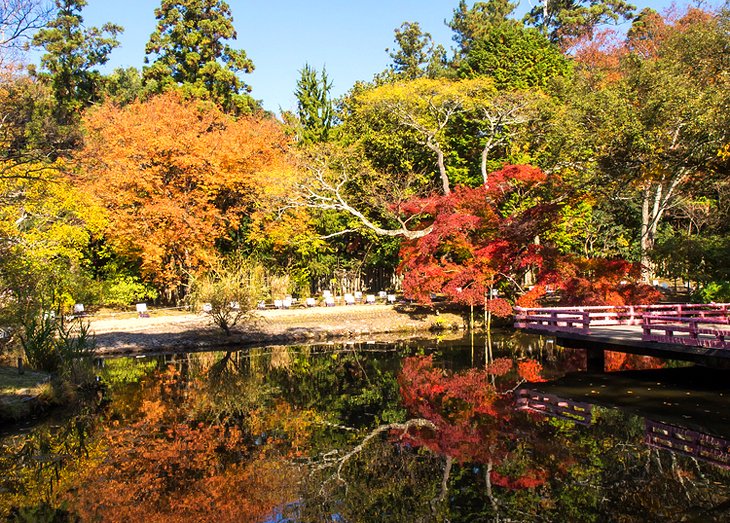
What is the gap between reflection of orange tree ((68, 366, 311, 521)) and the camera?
665 cm

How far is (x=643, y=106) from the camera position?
20047mm

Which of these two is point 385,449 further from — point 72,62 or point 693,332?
point 72,62

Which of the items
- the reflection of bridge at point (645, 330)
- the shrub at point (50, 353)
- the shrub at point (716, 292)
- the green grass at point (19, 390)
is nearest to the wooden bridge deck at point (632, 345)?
the reflection of bridge at point (645, 330)

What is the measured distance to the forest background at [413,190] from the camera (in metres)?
18.9

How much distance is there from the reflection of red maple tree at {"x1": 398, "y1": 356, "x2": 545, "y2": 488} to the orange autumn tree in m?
12.9

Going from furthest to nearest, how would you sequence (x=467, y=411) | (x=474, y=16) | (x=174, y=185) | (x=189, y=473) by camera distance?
(x=474, y=16)
(x=174, y=185)
(x=467, y=411)
(x=189, y=473)

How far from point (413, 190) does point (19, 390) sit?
19.0m

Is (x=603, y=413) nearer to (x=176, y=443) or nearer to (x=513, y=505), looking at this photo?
(x=513, y=505)

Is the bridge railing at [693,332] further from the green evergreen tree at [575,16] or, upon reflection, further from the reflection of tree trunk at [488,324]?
the green evergreen tree at [575,16]

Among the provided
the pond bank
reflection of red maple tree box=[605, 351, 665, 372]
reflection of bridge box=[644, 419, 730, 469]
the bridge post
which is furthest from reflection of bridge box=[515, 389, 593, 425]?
the pond bank

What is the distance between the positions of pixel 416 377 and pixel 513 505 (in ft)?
23.4

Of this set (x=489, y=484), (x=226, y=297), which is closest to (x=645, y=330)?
(x=489, y=484)

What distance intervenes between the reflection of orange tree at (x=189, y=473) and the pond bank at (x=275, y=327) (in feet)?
29.3

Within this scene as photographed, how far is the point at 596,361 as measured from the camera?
47.6 ft
